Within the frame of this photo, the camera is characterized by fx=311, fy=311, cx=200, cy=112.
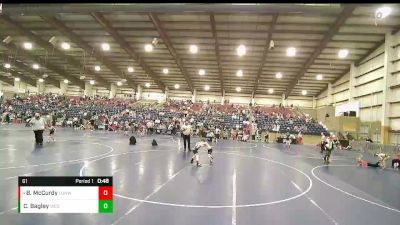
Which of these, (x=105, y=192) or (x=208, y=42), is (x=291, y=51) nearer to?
(x=208, y=42)

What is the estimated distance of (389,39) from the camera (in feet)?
84.0

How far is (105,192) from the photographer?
321 cm

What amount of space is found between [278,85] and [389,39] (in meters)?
18.2

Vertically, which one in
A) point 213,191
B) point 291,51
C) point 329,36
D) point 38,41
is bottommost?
point 213,191

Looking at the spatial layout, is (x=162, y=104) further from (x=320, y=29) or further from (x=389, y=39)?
(x=389, y=39)

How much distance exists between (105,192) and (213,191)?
5.66m

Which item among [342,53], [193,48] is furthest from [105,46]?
[342,53]

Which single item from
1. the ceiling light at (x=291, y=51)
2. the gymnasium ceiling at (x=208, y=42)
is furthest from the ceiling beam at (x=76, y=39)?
the ceiling light at (x=291, y=51)

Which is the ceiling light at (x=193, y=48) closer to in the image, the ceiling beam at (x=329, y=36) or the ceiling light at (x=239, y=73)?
the ceiling light at (x=239, y=73)

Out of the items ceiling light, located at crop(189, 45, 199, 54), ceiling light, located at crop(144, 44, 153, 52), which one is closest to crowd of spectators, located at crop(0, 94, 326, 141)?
ceiling light, located at crop(189, 45, 199, 54)

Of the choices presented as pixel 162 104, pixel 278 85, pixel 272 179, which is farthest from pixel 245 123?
pixel 272 179

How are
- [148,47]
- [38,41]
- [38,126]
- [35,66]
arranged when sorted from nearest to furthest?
1. [38,126]
2. [148,47]
3. [38,41]
4. [35,66]
